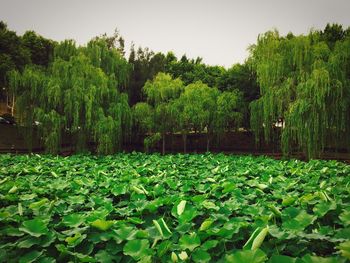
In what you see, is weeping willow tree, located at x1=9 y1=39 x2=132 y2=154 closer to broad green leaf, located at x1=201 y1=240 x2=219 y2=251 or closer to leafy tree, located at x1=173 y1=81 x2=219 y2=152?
leafy tree, located at x1=173 y1=81 x2=219 y2=152

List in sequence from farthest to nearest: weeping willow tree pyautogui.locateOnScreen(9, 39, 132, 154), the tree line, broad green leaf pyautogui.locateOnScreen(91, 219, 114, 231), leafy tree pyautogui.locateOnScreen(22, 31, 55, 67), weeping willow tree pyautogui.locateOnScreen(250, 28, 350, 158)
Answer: leafy tree pyautogui.locateOnScreen(22, 31, 55, 67), weeping willow tree pyautogui.locateOnScreen(9, 39, 132, 154), the tree line, weeping willow tree pyautogui.locateOnScreen(250, 28, 350, 158), broad green leaf pyautogui.locateOnScreen(91, 219, 114, 231)

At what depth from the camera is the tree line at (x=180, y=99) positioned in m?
11.0

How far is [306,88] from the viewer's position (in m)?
10.8

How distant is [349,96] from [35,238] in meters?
12.0

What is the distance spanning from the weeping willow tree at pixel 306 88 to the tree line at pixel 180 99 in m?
0.03

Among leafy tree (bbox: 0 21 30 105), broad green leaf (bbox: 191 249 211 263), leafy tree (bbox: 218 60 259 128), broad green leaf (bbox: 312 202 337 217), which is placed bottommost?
broad green leaf (bbox: 191 249 211 263)

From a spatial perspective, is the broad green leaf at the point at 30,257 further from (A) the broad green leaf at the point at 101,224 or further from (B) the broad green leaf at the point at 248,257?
(B) the broad green leaf at the point at 248,257

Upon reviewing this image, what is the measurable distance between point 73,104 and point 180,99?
17.7 feet

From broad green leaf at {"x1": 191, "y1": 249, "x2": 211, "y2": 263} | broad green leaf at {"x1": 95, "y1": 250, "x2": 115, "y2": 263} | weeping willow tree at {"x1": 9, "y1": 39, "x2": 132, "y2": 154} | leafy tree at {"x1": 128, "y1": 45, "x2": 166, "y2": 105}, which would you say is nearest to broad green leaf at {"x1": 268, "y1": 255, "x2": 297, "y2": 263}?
broad green leaf at {"x1": 191, "y1": 249, "x2": 211, "y2": 263}

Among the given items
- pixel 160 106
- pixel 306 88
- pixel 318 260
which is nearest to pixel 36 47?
pixel 160 106

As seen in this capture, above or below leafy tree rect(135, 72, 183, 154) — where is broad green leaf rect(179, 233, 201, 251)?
below

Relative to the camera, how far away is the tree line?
11.0m

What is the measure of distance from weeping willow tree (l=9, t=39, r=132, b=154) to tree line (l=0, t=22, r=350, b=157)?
0.04 meters

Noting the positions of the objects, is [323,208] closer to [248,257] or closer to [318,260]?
[318,260]
